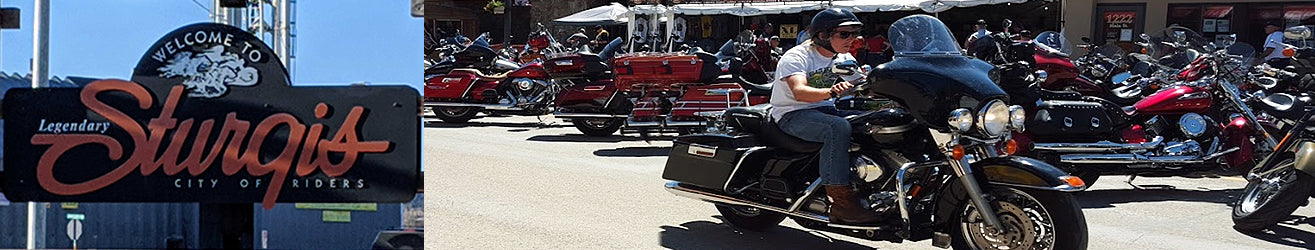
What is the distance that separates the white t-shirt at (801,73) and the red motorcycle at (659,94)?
14.9ft

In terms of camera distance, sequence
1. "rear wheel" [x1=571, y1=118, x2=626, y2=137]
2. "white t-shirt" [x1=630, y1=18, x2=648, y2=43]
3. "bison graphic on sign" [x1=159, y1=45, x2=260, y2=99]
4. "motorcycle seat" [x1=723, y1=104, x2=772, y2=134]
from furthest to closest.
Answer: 1. "white t-shirt" [x1=630, y1=18, x2=648, y2=43]
2. "rear wheel" [x1=571, y1=118, x2=626, y2=137]
3. "motorcycle seat" [x1=723, y1=104, x2=772, y2=134]
4. "bison graphic on sign" [x1=159, y1=45, x2=260, y2=99]

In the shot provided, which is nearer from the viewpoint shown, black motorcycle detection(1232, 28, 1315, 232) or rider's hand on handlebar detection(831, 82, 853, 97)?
rider's hand on handlebar detection(831, 82, 853, 97)

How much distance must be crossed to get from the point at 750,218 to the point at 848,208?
968 millimetres

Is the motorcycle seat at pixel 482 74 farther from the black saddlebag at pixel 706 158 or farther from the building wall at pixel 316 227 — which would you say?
the building wall at pixel 316 227

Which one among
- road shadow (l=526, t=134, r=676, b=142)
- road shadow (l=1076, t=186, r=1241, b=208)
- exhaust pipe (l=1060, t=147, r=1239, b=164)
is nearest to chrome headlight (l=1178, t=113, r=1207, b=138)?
exhaust pipe (l=1060, t=147, r=1239, b=164)

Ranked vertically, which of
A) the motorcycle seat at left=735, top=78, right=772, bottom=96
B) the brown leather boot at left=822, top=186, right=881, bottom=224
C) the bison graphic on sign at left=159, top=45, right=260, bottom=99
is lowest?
the brown leather boot at left=822, top=186, right=881, bottom=224

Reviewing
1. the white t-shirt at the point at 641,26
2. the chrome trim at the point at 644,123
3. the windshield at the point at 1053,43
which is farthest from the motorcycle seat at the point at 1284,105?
the white t-shirt at the point at 641,26

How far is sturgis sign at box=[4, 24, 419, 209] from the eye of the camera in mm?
2096

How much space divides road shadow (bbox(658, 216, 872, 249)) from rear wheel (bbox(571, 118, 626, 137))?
5.66 metres

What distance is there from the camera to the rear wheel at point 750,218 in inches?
232

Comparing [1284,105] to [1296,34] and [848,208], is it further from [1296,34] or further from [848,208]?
[848,208]

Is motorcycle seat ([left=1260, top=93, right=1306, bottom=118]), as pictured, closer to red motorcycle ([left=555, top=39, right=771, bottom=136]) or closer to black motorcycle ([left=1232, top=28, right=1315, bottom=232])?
black motorcycle ([left=1232, top=28, right=1315, bottom=232])

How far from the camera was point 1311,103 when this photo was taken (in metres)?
8.02

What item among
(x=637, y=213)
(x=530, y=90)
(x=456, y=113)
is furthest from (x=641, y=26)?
(x=637, y=213)
